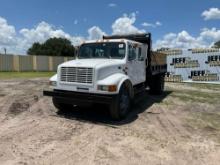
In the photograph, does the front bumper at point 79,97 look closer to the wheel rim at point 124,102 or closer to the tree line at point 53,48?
the wheel rim at point 124,102

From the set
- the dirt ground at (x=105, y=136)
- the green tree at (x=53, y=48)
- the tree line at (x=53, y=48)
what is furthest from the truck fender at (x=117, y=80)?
the green tree at (x=53, y=48)

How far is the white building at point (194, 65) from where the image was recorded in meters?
21.5

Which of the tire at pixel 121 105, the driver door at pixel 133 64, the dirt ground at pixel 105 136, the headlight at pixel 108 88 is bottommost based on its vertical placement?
the dirt ground at pixel 105 136

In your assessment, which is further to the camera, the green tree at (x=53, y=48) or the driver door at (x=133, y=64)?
the green tree at (x=53, y=48)

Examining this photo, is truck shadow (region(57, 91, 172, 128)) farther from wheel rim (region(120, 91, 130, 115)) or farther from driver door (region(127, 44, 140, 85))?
driver door (region(127, 44, 140, 85))

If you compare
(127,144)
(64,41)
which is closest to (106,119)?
Result: (127,144)

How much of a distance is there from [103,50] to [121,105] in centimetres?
200

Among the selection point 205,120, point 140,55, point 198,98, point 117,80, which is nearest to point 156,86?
point 198,98

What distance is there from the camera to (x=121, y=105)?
7645 mm

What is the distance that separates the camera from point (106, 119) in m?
7.75

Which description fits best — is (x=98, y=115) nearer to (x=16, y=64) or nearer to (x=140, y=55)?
(x=140, y=55)

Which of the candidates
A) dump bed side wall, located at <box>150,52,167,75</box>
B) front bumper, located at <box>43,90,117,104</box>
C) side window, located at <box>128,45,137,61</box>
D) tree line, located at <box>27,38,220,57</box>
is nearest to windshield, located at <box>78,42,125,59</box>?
side window, located at <box>128,45,137,61</box>

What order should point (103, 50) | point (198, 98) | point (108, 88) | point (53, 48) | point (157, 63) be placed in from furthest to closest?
point (53, 48)
point (198, 98)
point (157, 63)
point (103, 50)
point (108, 88)

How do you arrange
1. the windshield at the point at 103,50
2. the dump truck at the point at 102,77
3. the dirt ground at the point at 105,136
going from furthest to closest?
the windshield at the point at 103,50
the dump truck at the point at 102,77
the dirt ground at the point at 105,136
